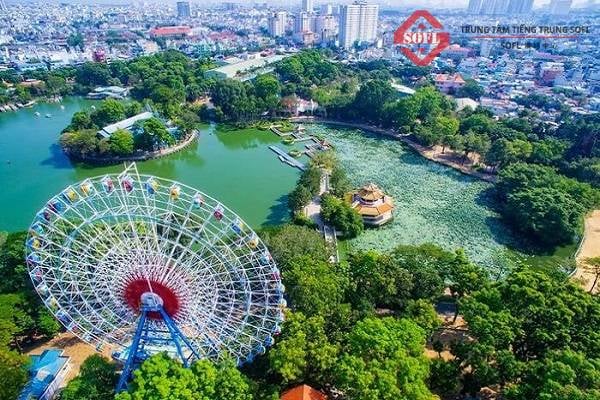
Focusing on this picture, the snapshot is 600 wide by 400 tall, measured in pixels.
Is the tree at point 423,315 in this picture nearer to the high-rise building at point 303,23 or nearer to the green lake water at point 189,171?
the green lake water at point 189,171

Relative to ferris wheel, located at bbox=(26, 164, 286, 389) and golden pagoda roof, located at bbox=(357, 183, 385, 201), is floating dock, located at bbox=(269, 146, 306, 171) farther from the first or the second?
ferris wheel, located at bbox=(26, 164, 286, 389)

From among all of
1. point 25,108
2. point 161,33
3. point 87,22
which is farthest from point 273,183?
point 87,22

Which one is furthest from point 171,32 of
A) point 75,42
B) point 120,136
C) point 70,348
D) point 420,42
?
point 70,348

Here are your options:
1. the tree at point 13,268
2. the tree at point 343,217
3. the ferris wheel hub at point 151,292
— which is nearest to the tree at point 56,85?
the tree at point 13,268

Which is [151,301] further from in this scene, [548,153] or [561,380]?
[548,153]

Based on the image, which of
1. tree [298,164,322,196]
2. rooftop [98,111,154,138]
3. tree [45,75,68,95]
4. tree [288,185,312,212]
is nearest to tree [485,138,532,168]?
tree [298,164,322,196]

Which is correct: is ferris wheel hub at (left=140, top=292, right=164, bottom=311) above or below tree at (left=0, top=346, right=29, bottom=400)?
above

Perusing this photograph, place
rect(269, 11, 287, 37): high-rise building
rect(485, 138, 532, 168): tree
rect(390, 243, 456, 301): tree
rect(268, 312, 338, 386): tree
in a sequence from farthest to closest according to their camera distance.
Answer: rect(269, 11, 287, 37): high-rise building, rect(485, 138, 532, 168): tree, rect(390, 243, 456, 301): tree, rect(268, 312, 338, 386): tree
